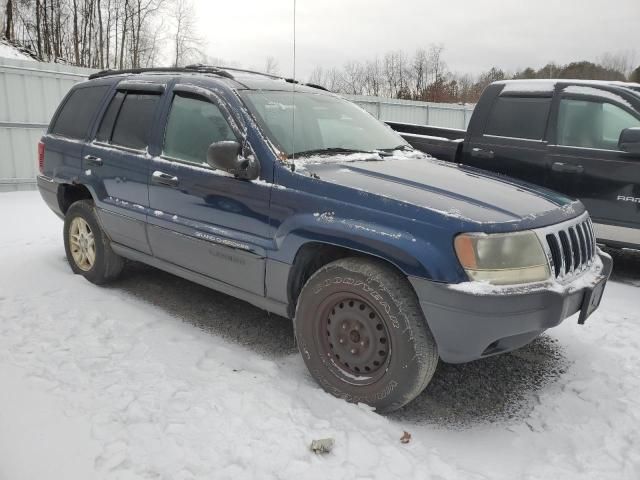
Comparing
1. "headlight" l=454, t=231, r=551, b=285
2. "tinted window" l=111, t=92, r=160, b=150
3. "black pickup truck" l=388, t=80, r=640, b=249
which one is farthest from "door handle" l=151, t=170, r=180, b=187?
"black pickup truck" l=388, t=80, r=640, b=249

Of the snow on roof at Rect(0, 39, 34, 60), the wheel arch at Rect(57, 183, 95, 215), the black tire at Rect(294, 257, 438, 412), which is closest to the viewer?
the black tire at Rect(294, 257, 438, 412)

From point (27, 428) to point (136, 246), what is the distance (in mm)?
1815

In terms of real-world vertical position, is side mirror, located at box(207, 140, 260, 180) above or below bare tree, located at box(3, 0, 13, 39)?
below

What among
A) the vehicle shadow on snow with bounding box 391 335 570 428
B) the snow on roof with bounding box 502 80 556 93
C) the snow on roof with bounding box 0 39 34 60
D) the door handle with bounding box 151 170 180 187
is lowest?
the vehicle shadow on snow with bounding box 391 335 570 428

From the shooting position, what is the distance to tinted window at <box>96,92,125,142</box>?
4285mm

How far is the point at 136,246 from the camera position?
409 centimetres

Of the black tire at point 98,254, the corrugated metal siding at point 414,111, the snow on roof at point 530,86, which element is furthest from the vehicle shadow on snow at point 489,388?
the corrugated metal siding at point 414,111

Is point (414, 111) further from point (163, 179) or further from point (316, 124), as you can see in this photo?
point (163, 179)

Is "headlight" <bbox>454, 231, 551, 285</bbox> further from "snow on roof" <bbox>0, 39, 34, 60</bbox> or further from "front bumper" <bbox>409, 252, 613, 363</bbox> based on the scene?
"snow on roof" <bbox>0, 39, 34, 60</bbox>

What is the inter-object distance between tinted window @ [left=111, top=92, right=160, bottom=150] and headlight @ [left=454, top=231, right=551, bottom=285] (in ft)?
8.48

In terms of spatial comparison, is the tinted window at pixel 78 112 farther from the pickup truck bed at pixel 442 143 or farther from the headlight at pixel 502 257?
the headlight at pixel 502 257

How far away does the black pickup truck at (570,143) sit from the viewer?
4969mm

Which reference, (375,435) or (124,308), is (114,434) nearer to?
(375,435)

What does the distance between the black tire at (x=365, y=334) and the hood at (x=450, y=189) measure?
1.37 feet
